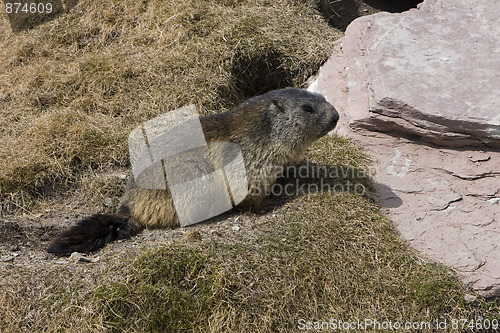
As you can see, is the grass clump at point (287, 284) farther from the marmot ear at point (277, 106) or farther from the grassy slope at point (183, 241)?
the marmot ear at point (277, 106)

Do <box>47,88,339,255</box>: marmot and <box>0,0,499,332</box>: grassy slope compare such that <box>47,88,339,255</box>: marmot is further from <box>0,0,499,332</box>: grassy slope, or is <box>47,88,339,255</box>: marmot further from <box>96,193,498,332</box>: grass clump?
<box>96,193,498,332</box>: grass clump

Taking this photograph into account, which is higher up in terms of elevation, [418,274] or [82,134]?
[82,134]

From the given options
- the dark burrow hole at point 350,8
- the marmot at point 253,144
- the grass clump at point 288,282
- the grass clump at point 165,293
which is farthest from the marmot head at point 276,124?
the dark burrow hole at point 350,8

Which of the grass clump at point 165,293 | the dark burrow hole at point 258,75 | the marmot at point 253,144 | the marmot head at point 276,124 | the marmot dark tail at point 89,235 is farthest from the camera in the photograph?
the dark burrow hole at point 258,75

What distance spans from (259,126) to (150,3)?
3770 millimetres

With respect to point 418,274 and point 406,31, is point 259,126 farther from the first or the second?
point 406,31

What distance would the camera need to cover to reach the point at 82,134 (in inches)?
275

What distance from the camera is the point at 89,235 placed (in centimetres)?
561

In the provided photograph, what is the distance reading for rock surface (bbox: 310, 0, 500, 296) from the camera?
6059mm

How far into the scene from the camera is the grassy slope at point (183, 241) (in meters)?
5.03

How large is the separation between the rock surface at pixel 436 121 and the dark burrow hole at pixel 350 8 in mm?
2055

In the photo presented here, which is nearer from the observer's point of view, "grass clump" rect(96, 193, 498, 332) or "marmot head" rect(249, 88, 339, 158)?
"grass clump" rect(96, 193, 498, 332)

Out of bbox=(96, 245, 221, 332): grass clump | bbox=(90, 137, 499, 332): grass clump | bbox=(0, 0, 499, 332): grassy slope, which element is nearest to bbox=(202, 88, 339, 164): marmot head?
bbox=(0, 0, 499, 332): grassy slope

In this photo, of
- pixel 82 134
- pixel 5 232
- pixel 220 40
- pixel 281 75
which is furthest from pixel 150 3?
pixel 5 232
